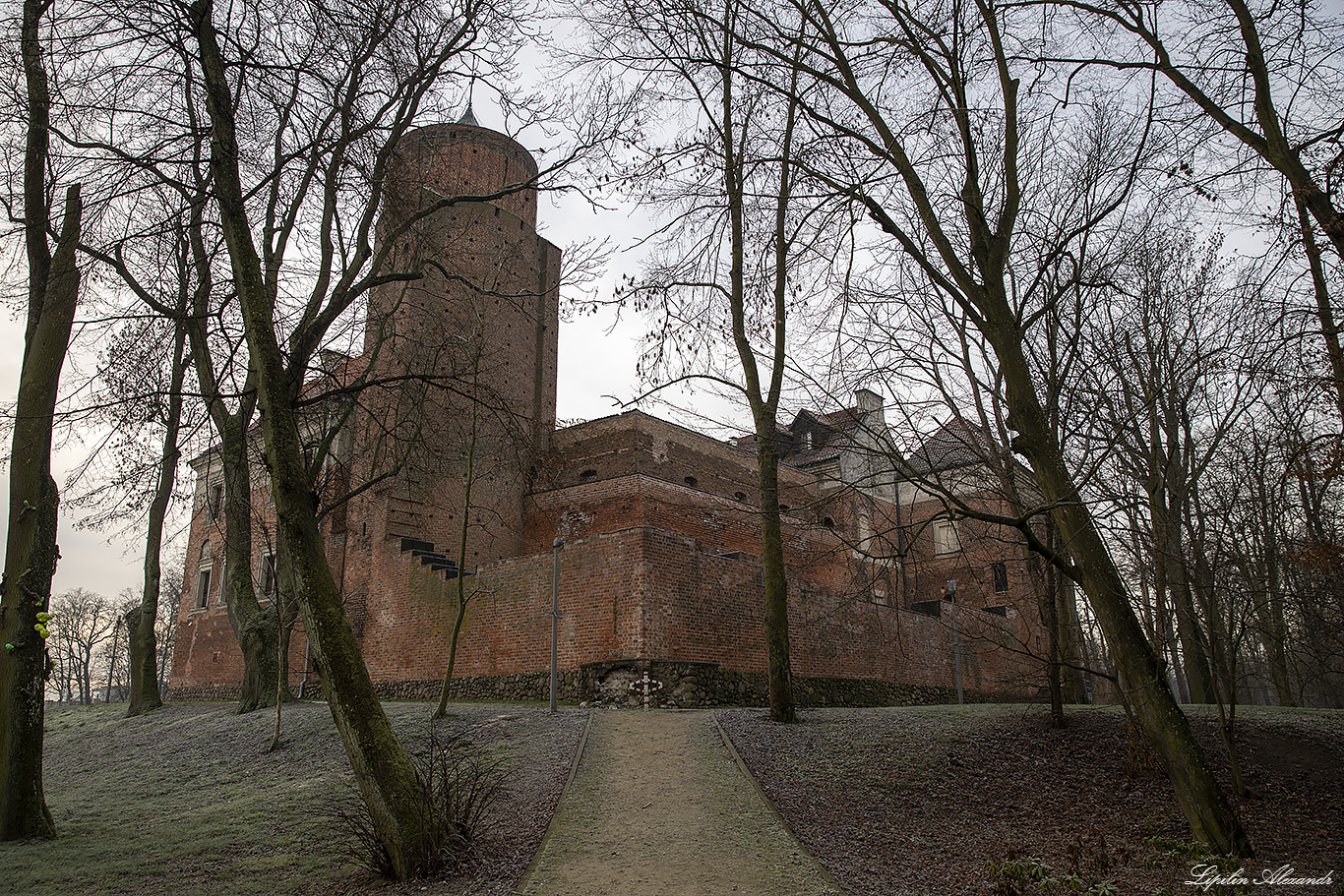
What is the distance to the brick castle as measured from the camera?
11555 mm

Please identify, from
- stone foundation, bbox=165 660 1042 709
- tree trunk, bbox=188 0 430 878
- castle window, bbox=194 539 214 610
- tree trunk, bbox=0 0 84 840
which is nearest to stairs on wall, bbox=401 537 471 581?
stone foundation, bbox=165 660 1042 709

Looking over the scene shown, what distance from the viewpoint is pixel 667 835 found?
22.1 ft

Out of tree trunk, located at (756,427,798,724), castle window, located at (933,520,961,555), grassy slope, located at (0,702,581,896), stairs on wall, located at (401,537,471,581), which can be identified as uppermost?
castle window, located at (933,520,961,555)

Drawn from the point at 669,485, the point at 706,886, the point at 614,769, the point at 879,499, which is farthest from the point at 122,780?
the point at 879,499

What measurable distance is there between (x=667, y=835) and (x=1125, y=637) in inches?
152

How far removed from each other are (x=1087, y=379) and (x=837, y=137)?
4107 mm

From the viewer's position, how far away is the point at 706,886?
562 cm

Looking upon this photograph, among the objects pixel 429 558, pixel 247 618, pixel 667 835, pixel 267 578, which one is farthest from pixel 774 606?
pixel 267 578

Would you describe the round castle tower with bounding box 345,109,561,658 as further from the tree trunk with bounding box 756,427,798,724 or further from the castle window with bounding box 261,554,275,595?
the tree trunk with bounding box 756,427,798,724

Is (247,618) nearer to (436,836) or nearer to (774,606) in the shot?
(774,606)

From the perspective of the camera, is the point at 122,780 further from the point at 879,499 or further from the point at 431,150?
the point at 879,499

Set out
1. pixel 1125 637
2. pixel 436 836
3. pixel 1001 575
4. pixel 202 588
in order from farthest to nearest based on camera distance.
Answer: pixel 1001 575
pixel 202 588
pixel 1125 637
pixel 436 836

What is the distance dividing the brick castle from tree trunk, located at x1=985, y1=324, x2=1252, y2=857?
A: 3.13 ft

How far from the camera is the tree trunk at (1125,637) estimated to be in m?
5.92
